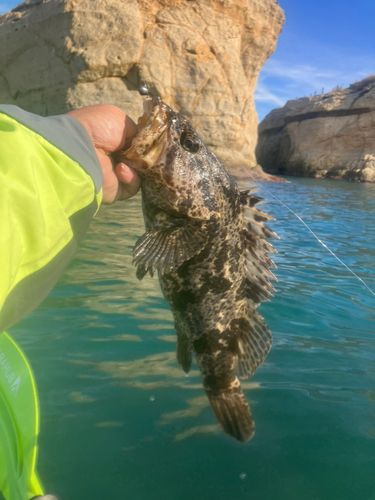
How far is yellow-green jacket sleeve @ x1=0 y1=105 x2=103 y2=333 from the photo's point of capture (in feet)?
3.88

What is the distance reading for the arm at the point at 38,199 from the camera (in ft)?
3.89

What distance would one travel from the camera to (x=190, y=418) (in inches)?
A: 104

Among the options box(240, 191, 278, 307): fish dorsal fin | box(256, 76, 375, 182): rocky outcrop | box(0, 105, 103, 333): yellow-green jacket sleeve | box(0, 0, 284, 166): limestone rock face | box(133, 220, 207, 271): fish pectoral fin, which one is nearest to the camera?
box(0, 105, 103, 333): yellow-green jacket sleeve

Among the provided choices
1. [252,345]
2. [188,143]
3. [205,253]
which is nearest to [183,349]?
[252,345]

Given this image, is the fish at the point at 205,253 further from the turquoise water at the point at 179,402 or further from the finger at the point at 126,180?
the turquoise water at the point at 179,402

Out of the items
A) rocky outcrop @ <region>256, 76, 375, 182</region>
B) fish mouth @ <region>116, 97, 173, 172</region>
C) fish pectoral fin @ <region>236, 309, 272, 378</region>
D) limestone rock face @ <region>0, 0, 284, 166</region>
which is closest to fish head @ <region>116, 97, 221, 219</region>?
fish mouth @ <region>116, 97, 173, 172</region>

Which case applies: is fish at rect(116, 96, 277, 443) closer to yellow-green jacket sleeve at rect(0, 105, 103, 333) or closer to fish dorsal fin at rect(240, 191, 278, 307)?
fish dorsal fin at rect(240, 191, 278, 307)

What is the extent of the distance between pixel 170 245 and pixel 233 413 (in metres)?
1.12

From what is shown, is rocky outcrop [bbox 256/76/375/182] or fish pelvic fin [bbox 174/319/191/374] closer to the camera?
fish pelvic fin [bbox 174/319/191/374]

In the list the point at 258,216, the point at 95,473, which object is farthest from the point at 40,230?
the point at 258,216

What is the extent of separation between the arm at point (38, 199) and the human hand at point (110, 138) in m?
0.33

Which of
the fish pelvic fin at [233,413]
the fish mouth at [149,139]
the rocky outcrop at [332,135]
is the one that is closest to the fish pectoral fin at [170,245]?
the fish mouth at [149,139]

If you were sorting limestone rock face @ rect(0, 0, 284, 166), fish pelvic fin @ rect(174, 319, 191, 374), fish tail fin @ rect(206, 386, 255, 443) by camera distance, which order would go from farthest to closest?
limestone rock face @ rect(0, 0, 284, 166), fish pelvic fin @ rect(174, 319, 191, 374), fish tail fin @ rect(206, 386, 255, 443)

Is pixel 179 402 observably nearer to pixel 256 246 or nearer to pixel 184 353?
pixel 184 353
